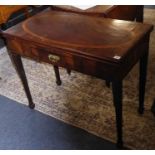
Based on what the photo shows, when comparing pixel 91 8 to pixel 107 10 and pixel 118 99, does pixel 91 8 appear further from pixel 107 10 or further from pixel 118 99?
pixel 118 99

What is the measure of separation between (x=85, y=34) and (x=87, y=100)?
0.62 m

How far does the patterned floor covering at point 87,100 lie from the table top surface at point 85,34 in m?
0.58

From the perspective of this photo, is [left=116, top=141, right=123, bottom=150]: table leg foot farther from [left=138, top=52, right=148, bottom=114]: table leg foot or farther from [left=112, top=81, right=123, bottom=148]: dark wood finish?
[left=138, top=52, right=148, bottom=114]: table leg foot

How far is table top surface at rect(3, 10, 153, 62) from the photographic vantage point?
110cm

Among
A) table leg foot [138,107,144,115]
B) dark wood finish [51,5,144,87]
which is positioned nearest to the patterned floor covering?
table leg foot [138,107,144,115]

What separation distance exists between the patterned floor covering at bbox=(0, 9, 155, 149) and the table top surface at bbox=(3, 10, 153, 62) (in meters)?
0.58

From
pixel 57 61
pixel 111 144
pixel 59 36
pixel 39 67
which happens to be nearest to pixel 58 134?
pixel 111 144

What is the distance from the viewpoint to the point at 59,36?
49.5 inches

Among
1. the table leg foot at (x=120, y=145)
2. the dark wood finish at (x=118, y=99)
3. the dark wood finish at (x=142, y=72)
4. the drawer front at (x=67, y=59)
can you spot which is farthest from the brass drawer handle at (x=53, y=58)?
the table leg foot at (x=120, y=145)

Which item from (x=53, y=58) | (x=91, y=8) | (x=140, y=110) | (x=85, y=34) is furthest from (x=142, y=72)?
(x=91, y=8)

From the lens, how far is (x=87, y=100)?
5.72 feet

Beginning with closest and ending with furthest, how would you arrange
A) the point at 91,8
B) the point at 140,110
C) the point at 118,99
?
the point at 118,99
the point at 140,110
the point at 91,8

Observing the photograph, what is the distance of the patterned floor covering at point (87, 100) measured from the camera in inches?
58.0

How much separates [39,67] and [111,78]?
1.20m
